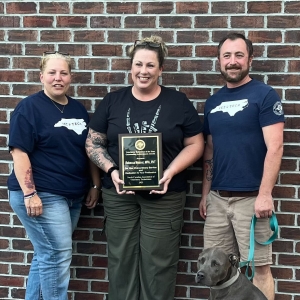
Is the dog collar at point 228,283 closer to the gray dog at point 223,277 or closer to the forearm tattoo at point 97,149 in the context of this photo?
the gray dog at point 223,277

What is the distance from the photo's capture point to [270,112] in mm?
3332

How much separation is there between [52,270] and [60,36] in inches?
73.4

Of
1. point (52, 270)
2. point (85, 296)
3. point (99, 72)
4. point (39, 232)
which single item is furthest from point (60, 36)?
point (85, 296)

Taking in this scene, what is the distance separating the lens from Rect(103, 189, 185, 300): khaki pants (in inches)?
141

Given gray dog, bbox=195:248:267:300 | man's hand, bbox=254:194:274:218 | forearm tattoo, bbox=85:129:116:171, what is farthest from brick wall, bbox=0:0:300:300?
gray dog, bbox=195:248:267:300

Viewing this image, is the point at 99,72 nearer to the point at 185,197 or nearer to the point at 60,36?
the point at 60,36

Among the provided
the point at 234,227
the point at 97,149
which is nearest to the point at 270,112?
the point at 234,227

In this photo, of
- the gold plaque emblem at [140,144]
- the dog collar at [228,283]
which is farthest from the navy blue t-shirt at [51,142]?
the dog collar at [228,283]

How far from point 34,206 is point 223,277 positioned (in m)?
1.39

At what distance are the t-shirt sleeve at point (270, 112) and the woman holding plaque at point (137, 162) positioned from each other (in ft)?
1.66

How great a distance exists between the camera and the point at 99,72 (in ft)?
13.2

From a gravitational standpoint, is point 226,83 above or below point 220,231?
above

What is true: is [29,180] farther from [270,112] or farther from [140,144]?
[270,112]

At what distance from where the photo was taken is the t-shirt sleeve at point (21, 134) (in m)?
3.40
